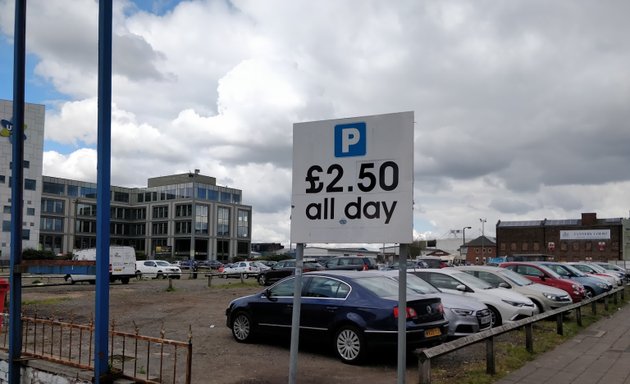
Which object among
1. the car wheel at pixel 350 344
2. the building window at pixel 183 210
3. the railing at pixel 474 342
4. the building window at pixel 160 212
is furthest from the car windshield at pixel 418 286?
the building window at pixel 160 212

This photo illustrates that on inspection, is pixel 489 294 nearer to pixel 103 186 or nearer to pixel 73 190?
pixel 103 186

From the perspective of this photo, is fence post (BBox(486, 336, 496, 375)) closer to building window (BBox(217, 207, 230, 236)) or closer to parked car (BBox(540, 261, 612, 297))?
parked car (BBox(540, 261, 612, 297))

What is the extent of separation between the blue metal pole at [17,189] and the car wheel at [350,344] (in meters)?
4.83

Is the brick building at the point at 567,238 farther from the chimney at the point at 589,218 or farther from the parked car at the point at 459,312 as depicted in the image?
the parked car at the point at 459,312

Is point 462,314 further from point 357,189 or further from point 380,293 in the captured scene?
point 357,189

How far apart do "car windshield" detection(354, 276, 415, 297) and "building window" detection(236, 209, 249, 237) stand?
9869cm

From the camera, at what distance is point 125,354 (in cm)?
942

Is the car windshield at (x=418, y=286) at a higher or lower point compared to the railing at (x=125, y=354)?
higher

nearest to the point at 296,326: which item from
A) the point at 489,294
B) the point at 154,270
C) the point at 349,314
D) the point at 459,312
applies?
the point at 349,314

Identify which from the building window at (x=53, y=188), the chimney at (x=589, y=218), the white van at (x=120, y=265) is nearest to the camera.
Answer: the white van at (x=120, y=265)

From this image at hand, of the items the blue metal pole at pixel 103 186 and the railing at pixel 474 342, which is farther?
the blue metal pole at pixel 103 186

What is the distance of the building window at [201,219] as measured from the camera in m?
97.0

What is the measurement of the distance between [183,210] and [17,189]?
9032 centimetres

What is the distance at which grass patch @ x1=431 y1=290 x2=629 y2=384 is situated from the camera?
8.17 m
